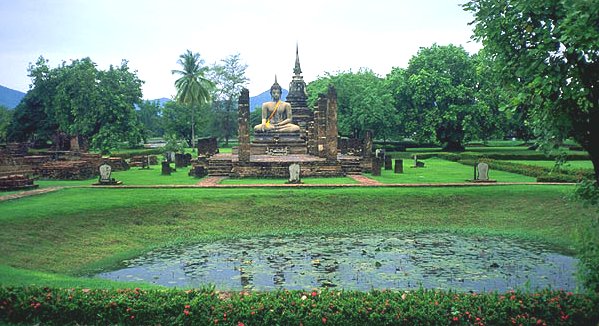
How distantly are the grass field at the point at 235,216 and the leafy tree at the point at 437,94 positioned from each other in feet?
83.9

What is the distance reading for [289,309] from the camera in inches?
314

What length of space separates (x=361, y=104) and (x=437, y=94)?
7137 millimetres

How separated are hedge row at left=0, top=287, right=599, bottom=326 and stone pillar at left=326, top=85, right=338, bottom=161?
753 inches

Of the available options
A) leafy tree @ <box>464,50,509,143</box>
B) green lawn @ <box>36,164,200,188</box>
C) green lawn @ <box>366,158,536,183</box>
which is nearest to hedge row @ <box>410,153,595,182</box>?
green lawn @ <box>366,158,536,183</box>

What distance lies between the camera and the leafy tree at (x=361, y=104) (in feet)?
158

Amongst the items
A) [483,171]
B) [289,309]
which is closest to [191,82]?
[483,171]

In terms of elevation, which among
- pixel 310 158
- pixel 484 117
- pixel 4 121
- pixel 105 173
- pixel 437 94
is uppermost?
pixel 437 94

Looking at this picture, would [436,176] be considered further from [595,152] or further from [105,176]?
[595,152]

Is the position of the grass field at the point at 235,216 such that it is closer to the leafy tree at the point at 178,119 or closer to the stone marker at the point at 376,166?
the stone marker at the point at 376,166

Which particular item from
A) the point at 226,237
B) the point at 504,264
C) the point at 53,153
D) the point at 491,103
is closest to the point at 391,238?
the point at 504,264

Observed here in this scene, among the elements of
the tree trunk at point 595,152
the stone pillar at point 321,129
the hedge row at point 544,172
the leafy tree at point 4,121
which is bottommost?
the hedge row at point 544,172

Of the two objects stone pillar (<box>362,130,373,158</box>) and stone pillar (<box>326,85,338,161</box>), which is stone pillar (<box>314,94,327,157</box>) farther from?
stone pillar (<box>362,130,373,158</box>)

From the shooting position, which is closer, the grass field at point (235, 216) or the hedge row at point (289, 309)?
the hedge row at point (289, 309)

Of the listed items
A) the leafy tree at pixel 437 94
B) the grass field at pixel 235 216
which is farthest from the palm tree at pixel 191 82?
the grass field at pixel 235 216
